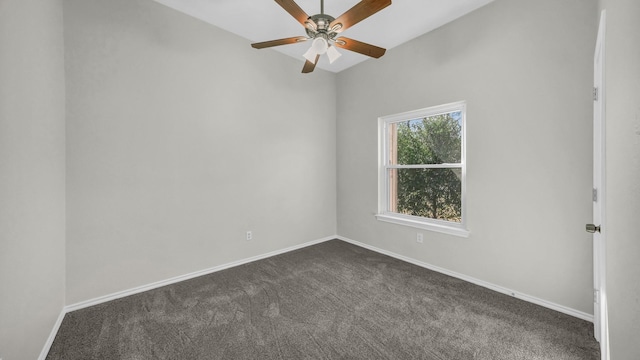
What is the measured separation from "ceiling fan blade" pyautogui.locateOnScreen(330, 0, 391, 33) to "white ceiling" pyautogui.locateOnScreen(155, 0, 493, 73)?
2.73 ft

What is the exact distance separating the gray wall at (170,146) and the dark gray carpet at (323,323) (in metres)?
0.45

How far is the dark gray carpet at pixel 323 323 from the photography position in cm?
167

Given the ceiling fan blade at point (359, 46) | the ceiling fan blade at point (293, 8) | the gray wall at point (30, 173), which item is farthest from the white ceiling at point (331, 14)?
the gray wall at point (30, 173)

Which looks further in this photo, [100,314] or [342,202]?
[342,202]

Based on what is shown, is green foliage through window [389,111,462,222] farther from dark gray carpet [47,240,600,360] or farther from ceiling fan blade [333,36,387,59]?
ceiling fan blade [333,36,387,59]

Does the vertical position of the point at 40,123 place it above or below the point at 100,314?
above

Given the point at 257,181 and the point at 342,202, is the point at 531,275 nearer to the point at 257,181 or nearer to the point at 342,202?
the point at 342,202

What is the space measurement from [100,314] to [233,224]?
4.63ft

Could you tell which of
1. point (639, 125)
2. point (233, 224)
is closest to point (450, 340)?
point (639, 125)

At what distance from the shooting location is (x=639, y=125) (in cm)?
65

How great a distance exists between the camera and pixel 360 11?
1.68 meters

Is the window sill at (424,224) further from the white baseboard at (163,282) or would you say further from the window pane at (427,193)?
the white baseboard at (163,282)

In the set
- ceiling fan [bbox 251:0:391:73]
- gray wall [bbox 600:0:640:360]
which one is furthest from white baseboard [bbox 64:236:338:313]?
gray wall [bbox 600:0:640:360]

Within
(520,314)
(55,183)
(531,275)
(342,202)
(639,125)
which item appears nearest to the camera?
(639,125)
